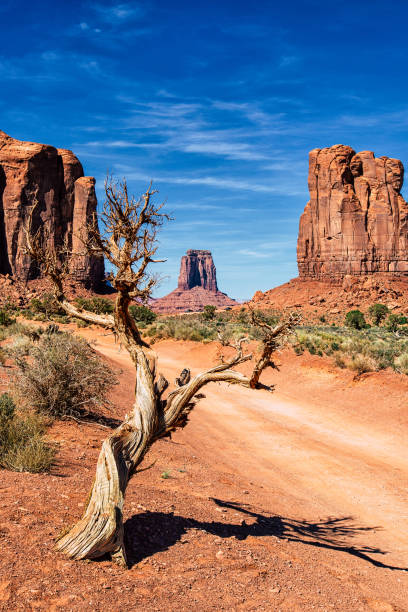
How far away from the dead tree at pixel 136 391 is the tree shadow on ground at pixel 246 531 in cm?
57

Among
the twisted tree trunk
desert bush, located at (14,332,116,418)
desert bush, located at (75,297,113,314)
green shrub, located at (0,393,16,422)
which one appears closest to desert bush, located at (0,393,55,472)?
green shrub, located at (0,393,16,422)

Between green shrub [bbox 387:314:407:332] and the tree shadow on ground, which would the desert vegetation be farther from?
green shrub [bbox 387:314:407:332]

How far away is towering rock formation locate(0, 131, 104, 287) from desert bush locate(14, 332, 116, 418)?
56522 millimetres

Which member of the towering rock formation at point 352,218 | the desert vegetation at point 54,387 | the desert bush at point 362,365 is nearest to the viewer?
the desert vegetation at point 54,387

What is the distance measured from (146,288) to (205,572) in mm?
3463

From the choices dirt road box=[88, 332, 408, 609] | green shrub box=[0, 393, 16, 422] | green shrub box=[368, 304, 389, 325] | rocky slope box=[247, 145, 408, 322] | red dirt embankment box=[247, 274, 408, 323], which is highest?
rocky slope box=[247, 145, 408, 322]

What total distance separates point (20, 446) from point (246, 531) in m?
3.52

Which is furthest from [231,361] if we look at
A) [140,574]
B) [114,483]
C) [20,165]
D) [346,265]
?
[346,265]

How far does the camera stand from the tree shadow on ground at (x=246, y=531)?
508 centimetres

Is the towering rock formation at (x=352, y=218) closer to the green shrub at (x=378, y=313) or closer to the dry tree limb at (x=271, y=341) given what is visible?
the green shrub at (x=378, y=313)

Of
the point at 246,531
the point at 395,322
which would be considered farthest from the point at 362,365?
the point at 395,322

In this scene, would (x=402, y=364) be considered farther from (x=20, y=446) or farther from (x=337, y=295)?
(x=337, y=295)

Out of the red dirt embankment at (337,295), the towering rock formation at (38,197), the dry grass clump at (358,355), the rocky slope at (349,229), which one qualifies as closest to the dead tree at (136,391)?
the dry grass clump at (358,355)

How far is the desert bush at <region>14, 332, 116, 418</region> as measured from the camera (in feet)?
31.6
